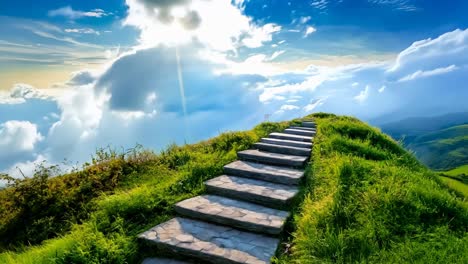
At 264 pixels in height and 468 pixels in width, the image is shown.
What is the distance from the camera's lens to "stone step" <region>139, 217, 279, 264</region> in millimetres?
4258

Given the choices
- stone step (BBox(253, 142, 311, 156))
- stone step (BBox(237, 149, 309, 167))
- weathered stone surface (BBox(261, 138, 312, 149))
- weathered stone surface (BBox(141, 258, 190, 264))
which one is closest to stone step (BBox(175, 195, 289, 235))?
weathered stone surface (BBox(141, 258, 190, 264))

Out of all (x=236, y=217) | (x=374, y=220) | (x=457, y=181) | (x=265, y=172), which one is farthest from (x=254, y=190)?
(x=457, y=181)

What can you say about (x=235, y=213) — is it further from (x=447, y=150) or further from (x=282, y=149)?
(x=447, y=150)

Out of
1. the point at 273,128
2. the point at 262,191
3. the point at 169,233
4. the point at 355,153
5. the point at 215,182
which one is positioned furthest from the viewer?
the point at 273,128

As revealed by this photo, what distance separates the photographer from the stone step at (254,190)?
227 inches

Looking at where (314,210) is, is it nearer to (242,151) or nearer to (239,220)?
(239,220)

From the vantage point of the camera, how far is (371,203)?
5.03 metres

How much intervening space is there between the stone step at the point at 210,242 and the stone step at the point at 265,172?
202 centimetres

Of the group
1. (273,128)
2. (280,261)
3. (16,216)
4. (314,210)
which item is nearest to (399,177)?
(314,210)

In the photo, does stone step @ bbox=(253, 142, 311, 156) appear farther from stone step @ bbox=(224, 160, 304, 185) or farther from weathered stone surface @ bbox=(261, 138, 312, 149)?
stone step @ bbox=(224, 160, 304, 185)

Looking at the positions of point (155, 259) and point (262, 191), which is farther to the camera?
point (262, 191)

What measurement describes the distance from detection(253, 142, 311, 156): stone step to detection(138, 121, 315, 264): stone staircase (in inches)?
21.0

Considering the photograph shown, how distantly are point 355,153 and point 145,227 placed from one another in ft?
18.2

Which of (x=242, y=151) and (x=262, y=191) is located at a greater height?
(x=242, y=151)
